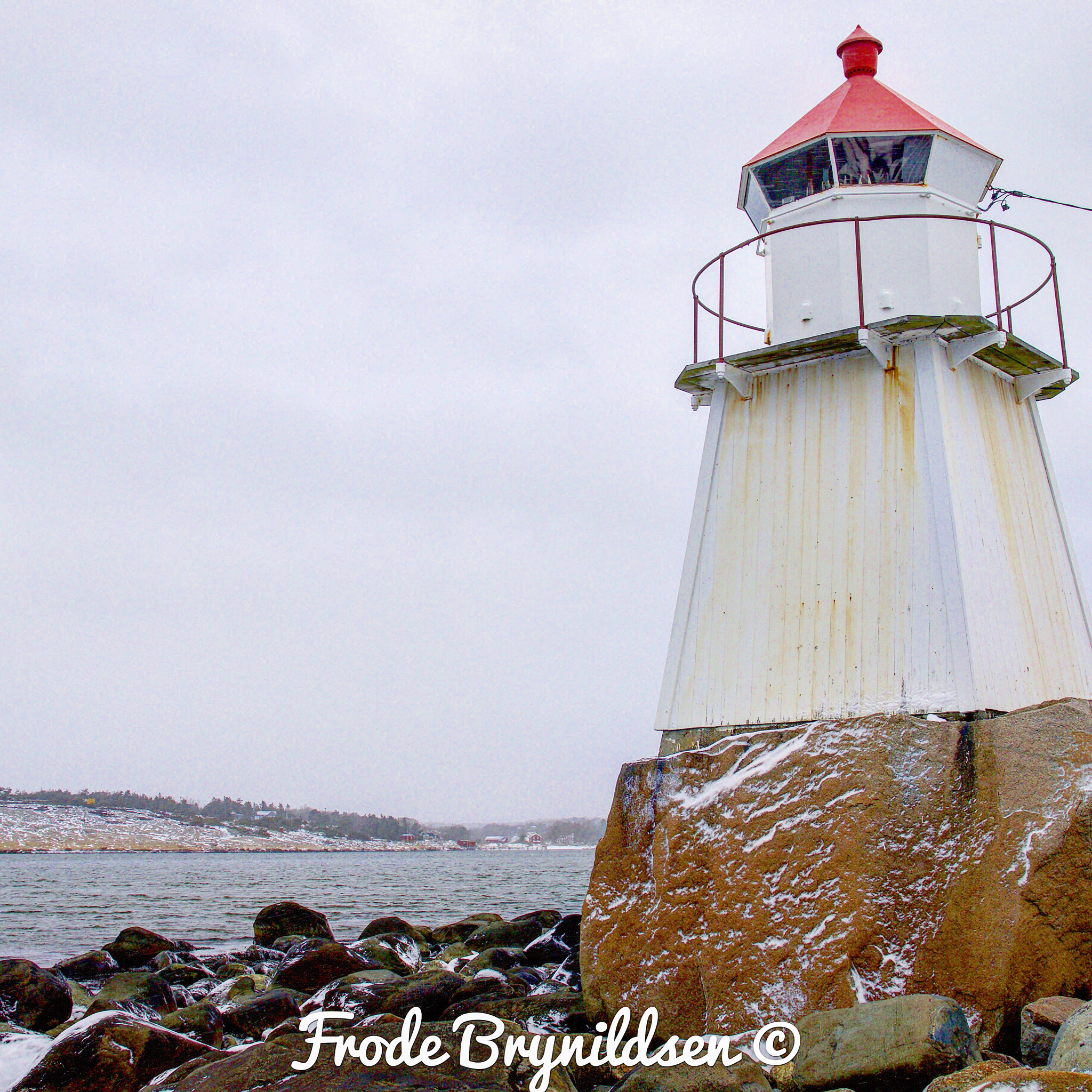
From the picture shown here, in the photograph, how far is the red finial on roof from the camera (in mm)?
11750

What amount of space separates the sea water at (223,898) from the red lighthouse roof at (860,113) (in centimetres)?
1454

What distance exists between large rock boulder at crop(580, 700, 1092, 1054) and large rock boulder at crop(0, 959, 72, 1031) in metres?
5.53

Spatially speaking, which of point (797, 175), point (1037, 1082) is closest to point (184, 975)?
point (1037, 1082)

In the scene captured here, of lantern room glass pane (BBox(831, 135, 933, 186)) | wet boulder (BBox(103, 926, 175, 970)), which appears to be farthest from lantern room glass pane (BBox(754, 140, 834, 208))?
wet boulder (BBox(103, 926, 175, 970))

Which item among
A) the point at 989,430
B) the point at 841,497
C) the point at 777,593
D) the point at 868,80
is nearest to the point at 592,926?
the point at 777,593

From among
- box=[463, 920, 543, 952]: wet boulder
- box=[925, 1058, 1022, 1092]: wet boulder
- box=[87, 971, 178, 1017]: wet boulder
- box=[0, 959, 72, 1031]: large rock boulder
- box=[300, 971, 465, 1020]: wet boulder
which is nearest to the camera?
box=[925, 1058, 1022, 1092]: wet boulder

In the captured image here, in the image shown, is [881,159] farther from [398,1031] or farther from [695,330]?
[398,1031]

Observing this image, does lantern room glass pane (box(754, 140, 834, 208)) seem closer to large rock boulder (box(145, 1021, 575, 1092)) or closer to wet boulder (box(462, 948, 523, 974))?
large rock boulder (box(145, 1021, 575, 1092))

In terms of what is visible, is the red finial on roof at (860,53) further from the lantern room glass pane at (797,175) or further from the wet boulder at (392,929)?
the wet boulder at (392,929)

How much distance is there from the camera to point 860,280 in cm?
960

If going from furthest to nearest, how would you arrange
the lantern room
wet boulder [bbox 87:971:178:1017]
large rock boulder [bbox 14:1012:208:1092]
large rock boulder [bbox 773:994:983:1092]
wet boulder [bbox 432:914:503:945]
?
wet boulder [bbox 432:914:503:945], wet boulder [bbox 87:971:178:1017], the lantern room, large rock boulder [bbox 14:1012:208:1092], large rock boulder [bbox 773:994:983:1092]

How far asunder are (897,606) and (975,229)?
443 cm

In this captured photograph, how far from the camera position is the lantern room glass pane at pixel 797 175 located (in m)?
10.7

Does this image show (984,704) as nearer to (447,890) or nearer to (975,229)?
(975,229)
